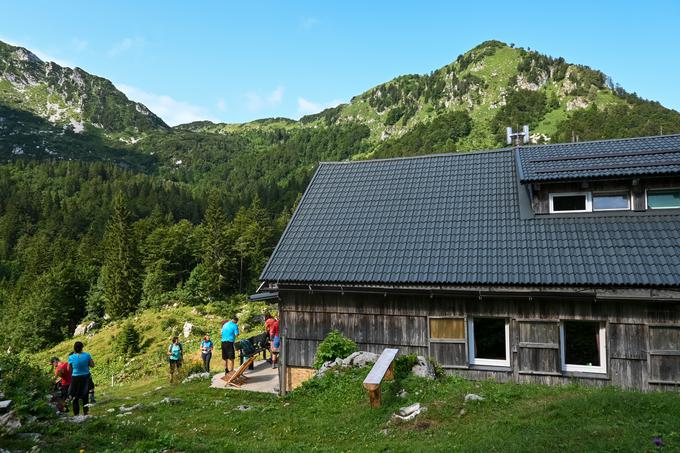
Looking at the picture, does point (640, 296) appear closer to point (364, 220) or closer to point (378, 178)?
point (364, 220)

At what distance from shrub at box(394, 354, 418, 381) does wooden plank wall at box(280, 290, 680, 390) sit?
156 centimetres

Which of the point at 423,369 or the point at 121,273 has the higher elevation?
the point at 121,273

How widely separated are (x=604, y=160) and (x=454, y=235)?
5.46 meters

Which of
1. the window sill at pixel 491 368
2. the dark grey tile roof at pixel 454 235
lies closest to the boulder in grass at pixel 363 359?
the dark grey tile roof at pixel 454 235

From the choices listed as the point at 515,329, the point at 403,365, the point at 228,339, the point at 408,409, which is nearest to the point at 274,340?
the point at 228,339

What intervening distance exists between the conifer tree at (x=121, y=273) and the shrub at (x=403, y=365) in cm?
6205

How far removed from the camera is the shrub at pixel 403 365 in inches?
432

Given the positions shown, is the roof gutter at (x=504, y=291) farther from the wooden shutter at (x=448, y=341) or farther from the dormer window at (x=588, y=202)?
the dormer window at (x=588, y=202)

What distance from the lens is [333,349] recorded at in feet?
42.8

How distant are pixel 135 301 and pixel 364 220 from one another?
60361 millimetres

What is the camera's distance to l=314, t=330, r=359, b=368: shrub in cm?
1297

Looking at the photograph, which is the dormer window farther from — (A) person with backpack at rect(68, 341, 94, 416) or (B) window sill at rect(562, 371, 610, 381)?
(A) person with backpack at rect(68, 341, 94, 416)

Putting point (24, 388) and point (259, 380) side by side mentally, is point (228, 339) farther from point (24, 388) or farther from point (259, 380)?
point (24, 388)

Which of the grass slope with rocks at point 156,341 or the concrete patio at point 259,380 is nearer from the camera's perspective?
the concrete patio at point 259,380
